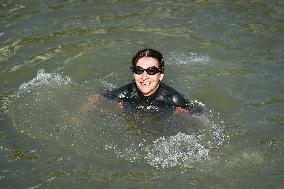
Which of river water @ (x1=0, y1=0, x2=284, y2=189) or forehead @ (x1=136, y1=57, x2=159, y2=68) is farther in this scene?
forehead @ (x1=136, y1=57, x2=159, y2=68)

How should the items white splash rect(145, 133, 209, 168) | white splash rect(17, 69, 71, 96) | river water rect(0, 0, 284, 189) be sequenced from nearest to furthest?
river water rect(0, 0, 284, 189), white splash rect(145, 133, 209, 168), white splash rect(17, 69, 71, 96)

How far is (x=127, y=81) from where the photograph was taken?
945 centimetres

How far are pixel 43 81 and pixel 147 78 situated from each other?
9.28ft

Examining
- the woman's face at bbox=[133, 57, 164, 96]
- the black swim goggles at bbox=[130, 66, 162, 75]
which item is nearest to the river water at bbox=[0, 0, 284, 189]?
the woman's face at bbox=[133, 57, 164, 96]

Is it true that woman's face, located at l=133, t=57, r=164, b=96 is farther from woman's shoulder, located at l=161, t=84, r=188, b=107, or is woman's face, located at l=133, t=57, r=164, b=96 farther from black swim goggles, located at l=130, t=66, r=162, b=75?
woman's shoulder, located at l=161, t=84, r=188, b=107

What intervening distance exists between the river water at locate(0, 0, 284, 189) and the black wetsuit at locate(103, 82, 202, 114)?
0.61 ft

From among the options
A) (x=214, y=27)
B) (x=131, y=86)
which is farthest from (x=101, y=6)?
(x=131, y=86)

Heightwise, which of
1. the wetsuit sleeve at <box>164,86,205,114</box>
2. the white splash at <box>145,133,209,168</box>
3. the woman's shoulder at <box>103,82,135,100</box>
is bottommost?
the white splash at <box>145,133,209,168</box>

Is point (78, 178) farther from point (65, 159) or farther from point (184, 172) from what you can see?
point (184, 172)

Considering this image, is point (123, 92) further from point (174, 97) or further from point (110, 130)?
point (174, 97)

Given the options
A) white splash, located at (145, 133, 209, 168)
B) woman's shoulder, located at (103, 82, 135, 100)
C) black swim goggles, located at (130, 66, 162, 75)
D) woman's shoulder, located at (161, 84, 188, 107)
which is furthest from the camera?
woman's shoulder, located at (103, 82, 135, 100)

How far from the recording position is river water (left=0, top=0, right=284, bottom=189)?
6516mm

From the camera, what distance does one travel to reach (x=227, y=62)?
31.9ft

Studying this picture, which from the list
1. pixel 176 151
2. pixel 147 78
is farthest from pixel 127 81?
pixel 176 151
